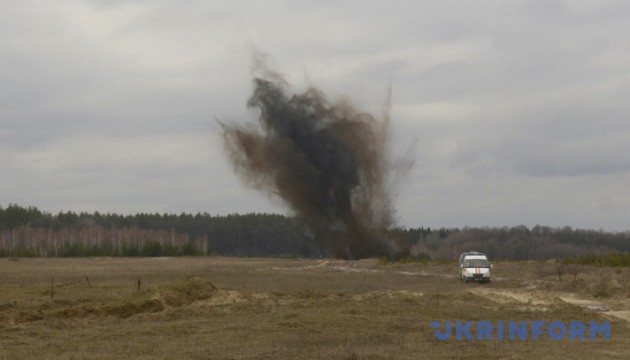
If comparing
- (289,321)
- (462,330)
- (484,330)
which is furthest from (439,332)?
(289,321)

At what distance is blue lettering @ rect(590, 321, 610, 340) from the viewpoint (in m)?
29.2

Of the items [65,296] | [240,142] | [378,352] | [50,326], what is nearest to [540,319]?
[378,352]

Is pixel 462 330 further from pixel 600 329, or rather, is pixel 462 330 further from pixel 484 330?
pixel 600 329

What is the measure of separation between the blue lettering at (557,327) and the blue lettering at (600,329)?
1002 mm

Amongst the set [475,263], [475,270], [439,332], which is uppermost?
[475,263]

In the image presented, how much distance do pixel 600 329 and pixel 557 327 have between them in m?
1.55

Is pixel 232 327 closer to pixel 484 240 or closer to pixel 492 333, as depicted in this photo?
pixel 492 333

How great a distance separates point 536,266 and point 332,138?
1348 inches

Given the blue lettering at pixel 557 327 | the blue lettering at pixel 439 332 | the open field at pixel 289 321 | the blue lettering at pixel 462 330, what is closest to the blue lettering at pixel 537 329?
the blue lettering at pixel 557 327

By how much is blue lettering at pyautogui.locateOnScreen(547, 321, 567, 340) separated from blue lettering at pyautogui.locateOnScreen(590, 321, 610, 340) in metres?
1.00

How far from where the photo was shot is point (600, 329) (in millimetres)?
31406

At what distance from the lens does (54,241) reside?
185375mm

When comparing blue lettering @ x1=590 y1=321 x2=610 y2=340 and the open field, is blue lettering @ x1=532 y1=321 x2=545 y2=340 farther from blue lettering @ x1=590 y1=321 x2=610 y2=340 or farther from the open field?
blue lettering @ x1=590 y1=321 x2=610 y2=340

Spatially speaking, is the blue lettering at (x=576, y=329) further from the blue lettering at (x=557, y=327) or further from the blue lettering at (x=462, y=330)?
the blue lettering at (x=462, y=330)
